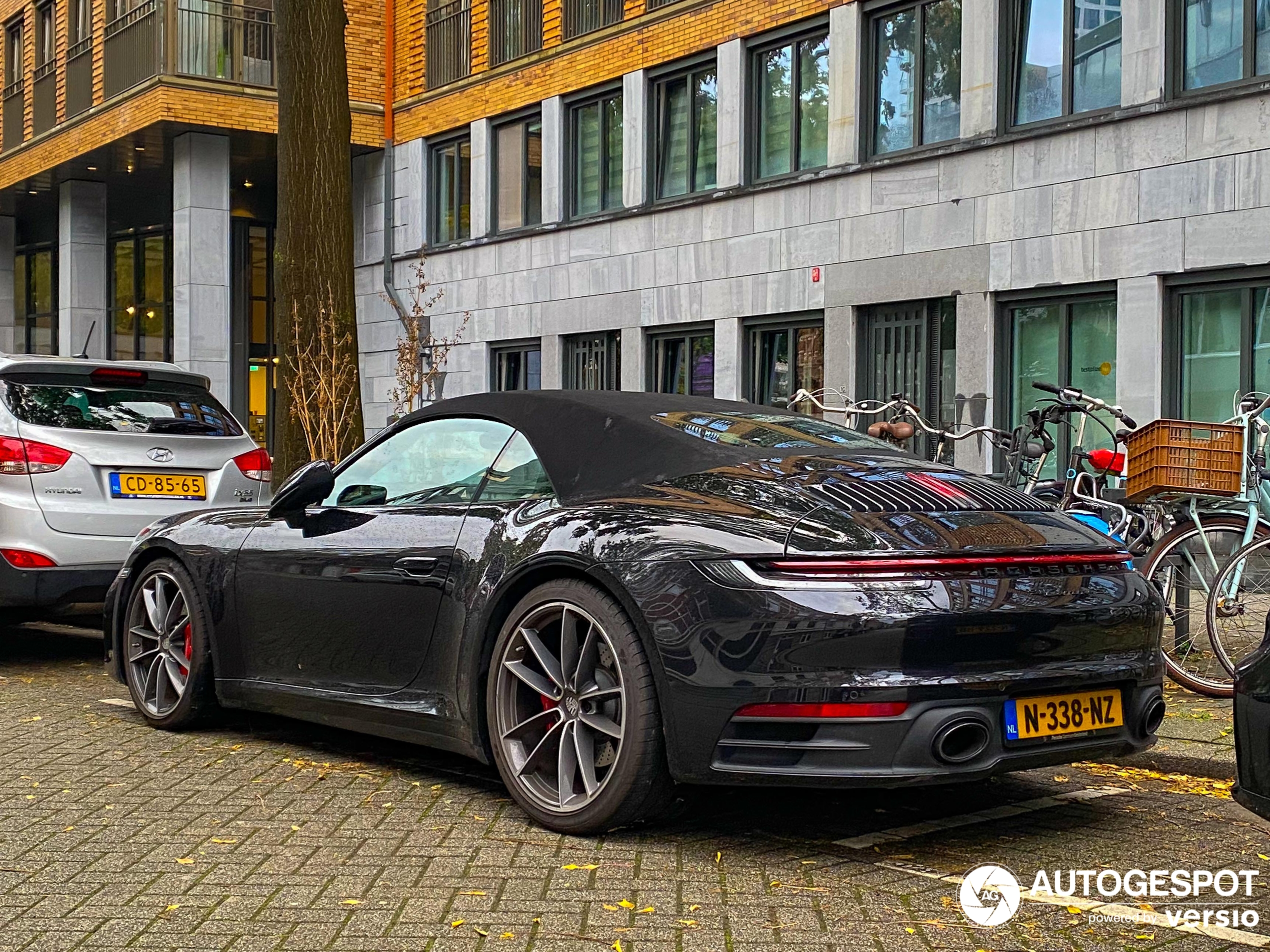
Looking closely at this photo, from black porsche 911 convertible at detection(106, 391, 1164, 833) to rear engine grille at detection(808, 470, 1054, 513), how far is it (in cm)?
1

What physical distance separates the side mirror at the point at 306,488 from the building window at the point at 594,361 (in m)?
16.0

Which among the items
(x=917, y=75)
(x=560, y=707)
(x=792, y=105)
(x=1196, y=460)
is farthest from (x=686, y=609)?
(x=792, y=105)

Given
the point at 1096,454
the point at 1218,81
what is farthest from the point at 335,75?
the point at 1218,81

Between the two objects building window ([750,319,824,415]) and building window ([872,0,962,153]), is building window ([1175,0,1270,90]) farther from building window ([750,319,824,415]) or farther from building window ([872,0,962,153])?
building window ([750,319,824,415])

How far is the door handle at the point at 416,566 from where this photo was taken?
5309mm

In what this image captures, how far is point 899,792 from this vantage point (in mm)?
5480

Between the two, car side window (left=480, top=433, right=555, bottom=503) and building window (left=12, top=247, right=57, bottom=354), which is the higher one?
building window (left=12, top=247, right=57, bottom=354)

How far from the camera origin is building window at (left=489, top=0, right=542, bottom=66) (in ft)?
78.6

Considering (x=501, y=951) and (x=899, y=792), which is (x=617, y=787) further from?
(x=899, y=792)

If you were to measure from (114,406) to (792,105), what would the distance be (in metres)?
12.8

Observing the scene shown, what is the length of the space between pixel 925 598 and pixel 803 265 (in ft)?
50.0

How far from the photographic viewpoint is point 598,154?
75.6 ft

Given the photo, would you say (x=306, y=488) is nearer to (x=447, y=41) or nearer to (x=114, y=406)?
(x=114, y=406)

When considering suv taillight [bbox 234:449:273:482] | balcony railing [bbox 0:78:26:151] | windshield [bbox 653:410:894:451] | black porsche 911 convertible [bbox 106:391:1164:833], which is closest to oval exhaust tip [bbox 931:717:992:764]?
black porsche 911 convertible [bbox 106:391:1164:833]
